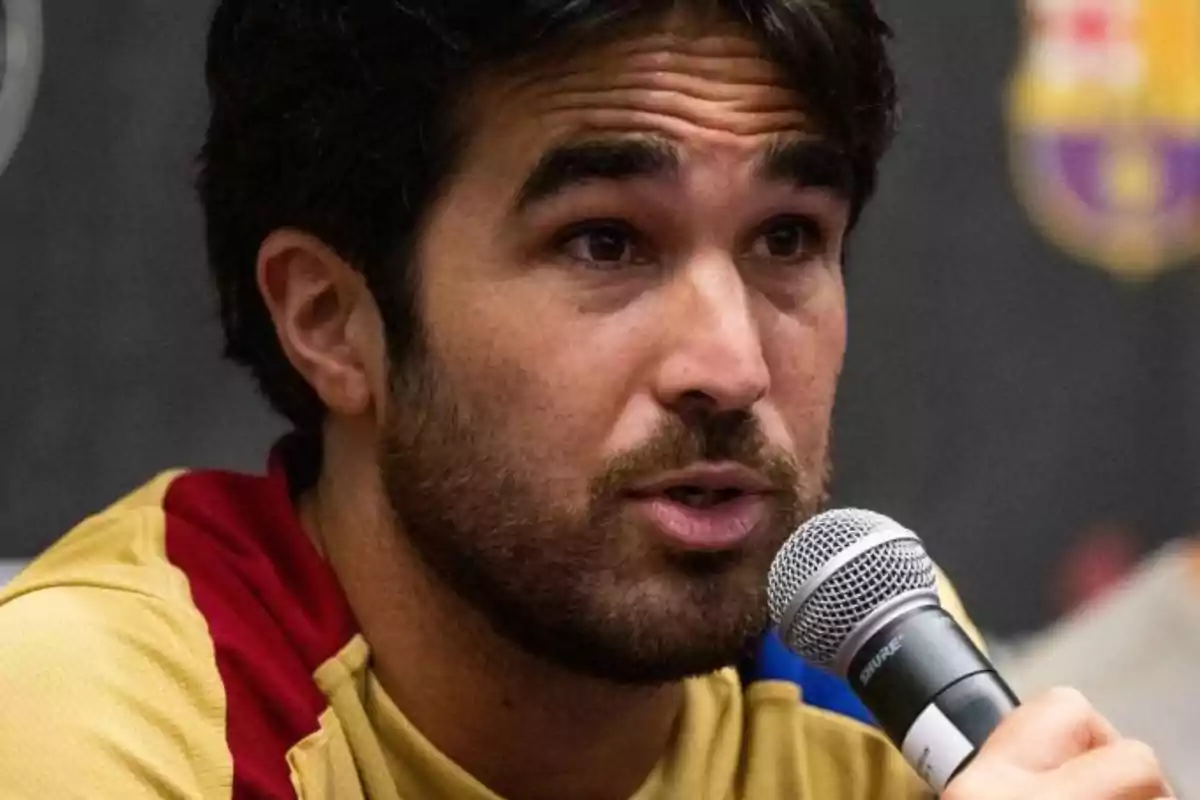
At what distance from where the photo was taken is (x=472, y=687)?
1137mm

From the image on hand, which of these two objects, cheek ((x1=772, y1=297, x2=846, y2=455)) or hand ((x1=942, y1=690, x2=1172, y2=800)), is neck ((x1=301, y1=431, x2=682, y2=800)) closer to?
cheek ((x1=772, y1=297, x2=846, y2=455))

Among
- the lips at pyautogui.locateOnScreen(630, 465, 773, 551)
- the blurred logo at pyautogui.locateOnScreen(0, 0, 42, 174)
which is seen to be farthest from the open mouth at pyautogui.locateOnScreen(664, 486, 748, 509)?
the blurred logo at pyautogui.locateOnScreen(0, 0, 42, 174)

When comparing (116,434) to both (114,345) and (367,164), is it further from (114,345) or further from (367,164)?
(367,164)

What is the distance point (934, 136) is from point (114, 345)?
0.83 meters

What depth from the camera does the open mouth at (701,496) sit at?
39.6 inches

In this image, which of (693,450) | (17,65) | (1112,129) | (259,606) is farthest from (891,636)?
(1112,129)

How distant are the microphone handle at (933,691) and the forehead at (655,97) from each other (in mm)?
358

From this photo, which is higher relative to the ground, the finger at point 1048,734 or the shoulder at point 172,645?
the finger at point 1048,734

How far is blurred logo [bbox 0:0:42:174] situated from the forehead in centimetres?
58

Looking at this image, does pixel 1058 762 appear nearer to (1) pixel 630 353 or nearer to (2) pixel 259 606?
(1) pixel 630 353

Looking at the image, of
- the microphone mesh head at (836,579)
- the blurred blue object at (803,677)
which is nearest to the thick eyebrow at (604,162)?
the microphone mesh head at (836,579)

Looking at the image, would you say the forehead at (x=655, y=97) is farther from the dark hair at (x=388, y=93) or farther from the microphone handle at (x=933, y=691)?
the microphone handle at (x=933, y=691)

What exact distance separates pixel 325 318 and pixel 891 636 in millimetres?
536

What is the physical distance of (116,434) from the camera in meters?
1.51
